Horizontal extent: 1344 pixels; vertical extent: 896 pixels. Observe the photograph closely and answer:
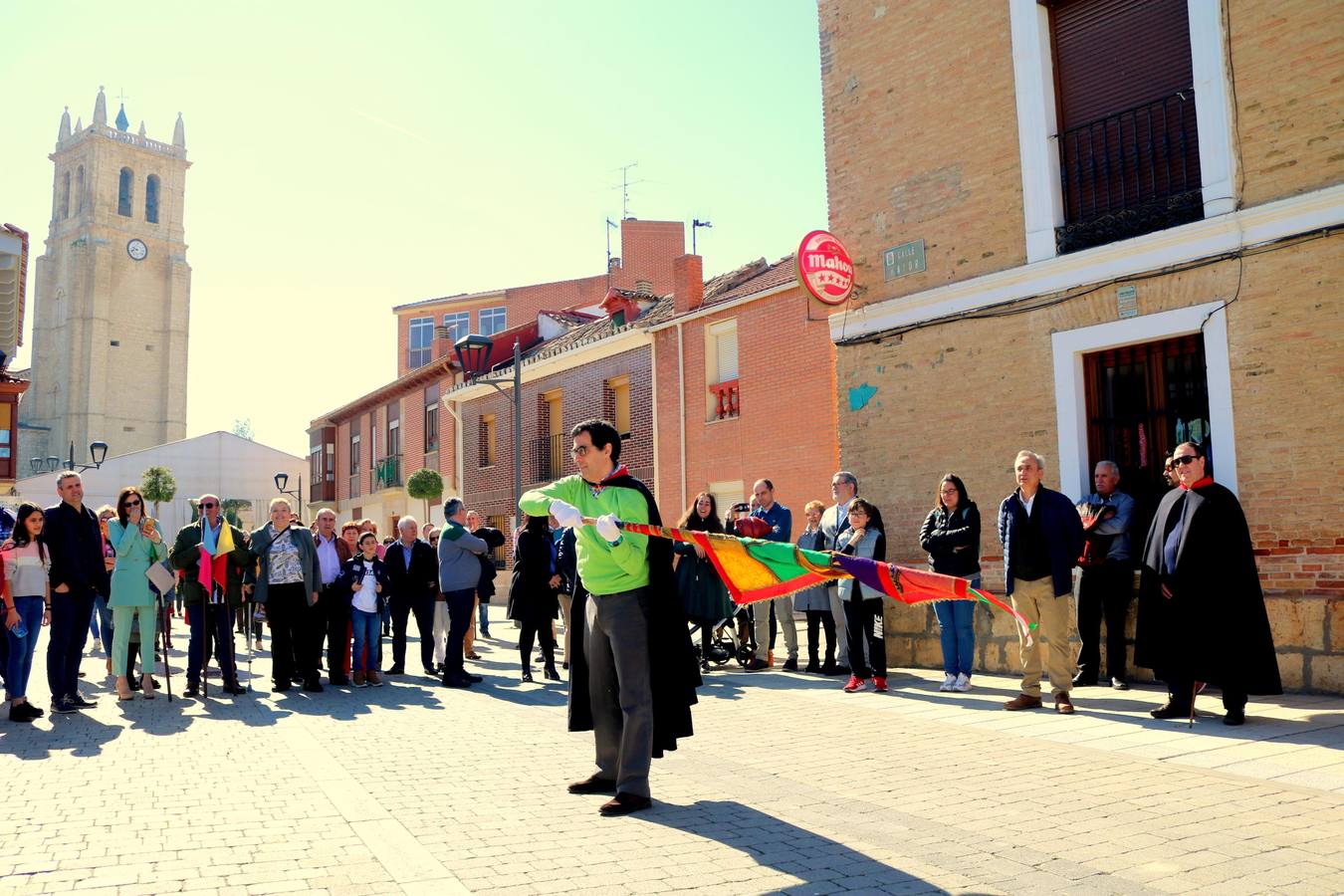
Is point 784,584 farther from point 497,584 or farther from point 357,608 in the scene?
point 497,584

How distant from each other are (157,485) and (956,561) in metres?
49.6

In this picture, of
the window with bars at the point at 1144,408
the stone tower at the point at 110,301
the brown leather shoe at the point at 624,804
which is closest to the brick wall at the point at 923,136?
the window with bars at the point at 1144,408

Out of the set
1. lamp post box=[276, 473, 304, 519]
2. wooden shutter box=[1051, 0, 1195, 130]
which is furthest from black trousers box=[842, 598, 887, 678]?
lamp post box=[276, 473, 304, 519]

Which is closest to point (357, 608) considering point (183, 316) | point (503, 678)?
point (503, 678)

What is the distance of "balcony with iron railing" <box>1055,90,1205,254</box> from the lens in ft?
31.4

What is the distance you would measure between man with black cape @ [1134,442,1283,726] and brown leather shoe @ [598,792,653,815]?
4109 millimetres

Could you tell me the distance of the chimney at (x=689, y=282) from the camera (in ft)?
70.4

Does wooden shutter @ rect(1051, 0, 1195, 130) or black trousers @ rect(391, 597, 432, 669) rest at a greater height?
wooden shutter @ rect(1051, 0, 1195, 130)

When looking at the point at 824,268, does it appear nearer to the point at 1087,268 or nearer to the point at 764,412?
the point at 1087,268

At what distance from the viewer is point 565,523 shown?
5.23m

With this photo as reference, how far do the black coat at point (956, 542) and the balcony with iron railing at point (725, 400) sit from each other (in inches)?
427

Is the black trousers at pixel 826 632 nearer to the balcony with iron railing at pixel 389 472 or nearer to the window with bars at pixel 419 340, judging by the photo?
the balcony with iron railing at pixel 389 472

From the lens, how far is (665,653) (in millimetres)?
5473

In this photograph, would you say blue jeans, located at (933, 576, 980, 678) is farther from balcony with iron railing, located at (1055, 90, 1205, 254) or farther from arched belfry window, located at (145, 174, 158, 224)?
arched belfry window, located at (145, 174, 158, 224)
